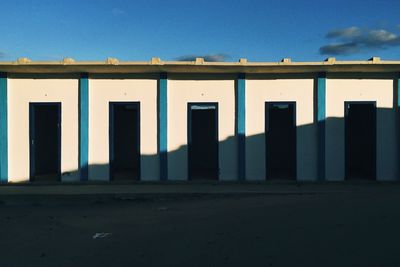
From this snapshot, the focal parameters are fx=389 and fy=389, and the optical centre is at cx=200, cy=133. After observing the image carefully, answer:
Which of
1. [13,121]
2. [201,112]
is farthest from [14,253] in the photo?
[201,112]

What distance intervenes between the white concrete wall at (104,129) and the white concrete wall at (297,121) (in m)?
2.85

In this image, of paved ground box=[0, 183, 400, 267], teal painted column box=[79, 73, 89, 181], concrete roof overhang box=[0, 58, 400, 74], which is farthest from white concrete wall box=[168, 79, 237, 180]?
teal painted column box=[79, 73, 89, 181]

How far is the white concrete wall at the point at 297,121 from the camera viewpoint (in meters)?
11.7

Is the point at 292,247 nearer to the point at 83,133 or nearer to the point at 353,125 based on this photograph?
Result: the point at 83,133

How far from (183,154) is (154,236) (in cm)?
573

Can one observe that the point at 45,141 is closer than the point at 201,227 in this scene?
No

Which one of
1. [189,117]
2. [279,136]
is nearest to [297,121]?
[189,117]

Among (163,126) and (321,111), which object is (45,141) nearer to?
(163,126)

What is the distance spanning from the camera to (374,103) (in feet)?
38.3

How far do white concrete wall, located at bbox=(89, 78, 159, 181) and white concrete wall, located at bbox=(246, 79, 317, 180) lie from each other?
9.34 feet

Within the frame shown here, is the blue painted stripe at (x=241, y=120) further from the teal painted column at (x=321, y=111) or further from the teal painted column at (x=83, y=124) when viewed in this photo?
the teal painted column at (x=83, y=124)

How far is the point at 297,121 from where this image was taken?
11.7 m

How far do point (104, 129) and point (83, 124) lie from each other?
0.62 metres

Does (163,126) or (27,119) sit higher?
(27,119)
